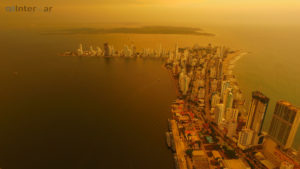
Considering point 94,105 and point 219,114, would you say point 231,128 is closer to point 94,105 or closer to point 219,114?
point 219,114

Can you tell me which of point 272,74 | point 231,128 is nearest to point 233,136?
point 231,128

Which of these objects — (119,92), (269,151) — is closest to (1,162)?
(119,92)

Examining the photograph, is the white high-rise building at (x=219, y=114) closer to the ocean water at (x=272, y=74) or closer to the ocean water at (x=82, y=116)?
the ocean water at (x=272, y=74)

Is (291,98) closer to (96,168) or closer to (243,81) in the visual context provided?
(243,81)

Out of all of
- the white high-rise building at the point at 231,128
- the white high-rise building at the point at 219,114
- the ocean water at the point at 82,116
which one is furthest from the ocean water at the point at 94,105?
the white high-rise building at the point at 219,114

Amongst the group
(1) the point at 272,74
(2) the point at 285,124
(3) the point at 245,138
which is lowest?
(3) the point at 245,138
